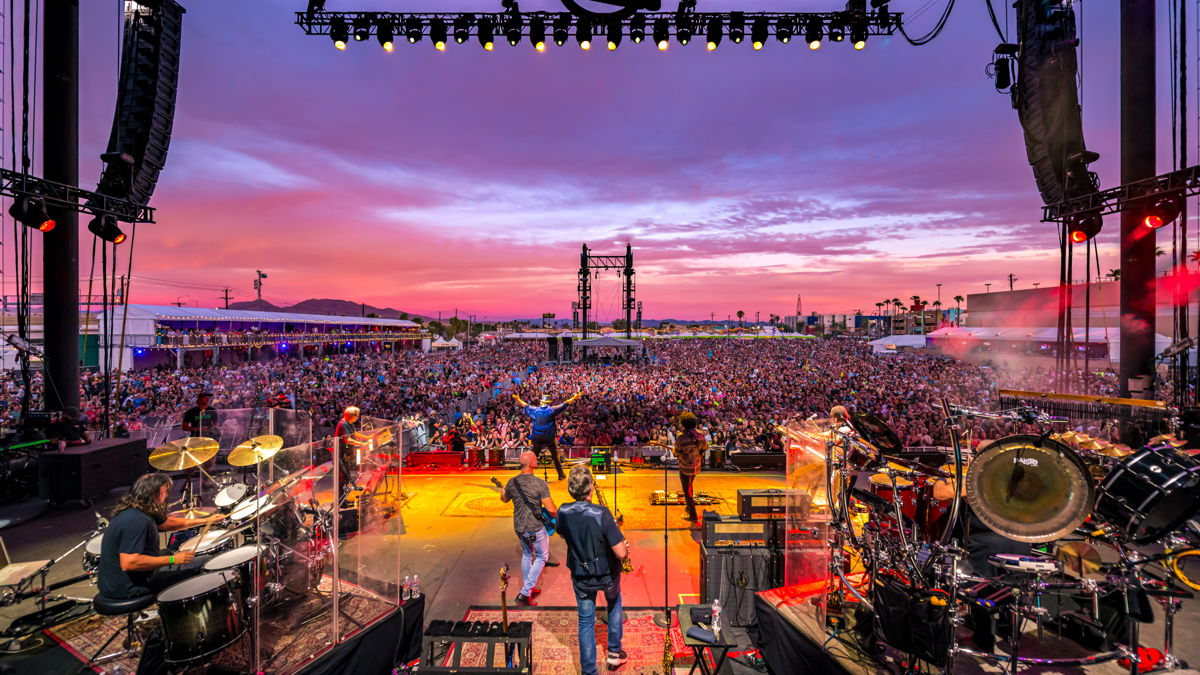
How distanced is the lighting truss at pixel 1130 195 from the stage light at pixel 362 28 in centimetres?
1369

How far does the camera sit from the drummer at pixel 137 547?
11.7 ft

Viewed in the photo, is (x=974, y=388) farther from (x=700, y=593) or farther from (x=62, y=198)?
(x=62, y=198)

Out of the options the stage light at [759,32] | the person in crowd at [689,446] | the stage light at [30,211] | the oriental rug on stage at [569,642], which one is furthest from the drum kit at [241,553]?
the stage light at [759,32]

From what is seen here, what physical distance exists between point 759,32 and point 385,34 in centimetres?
736

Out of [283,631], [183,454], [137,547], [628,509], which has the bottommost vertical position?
[628,509]

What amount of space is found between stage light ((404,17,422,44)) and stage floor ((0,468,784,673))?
866 cm

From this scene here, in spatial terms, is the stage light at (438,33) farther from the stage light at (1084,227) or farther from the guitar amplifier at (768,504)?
the stage light at (1084,227)

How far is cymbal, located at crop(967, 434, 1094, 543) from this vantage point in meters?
3.19

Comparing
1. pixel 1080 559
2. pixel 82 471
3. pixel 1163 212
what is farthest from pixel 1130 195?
pixel 82 471

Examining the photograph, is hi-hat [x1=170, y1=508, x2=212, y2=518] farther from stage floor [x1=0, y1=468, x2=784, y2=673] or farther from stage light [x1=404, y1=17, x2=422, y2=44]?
stage light [x1=404, y1=17, x2=422, y2=44]

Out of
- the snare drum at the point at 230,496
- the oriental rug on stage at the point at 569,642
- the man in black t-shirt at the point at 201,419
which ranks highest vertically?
the man in black t-shirt at the point at 201,419

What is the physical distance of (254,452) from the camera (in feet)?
15.3

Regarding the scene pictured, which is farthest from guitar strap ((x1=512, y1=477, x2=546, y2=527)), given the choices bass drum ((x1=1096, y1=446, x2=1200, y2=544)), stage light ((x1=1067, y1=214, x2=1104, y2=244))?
stage light ((x1=1067, y1=214, x2=1104, y2=244))

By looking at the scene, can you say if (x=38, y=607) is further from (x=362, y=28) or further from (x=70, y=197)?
(x=362, y=28)
